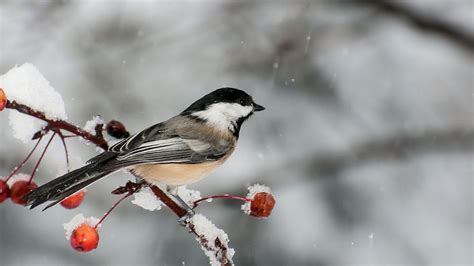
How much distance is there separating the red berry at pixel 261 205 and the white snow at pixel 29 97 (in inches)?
22.3

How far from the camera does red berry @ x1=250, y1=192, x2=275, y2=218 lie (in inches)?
73.4

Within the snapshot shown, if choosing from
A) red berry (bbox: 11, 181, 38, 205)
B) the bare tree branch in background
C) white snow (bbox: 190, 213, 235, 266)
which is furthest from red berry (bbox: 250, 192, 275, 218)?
the bare tree branch in background

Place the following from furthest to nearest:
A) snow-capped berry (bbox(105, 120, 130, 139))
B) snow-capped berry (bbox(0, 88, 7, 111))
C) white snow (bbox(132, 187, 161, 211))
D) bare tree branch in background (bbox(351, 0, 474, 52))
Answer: bare tree branch in background (bbox(351, 0, 474, 52)) < snow-capped berry (bbox(105, 120, 130, 139)) < white snow (bbox(132, 187, 161, 211)) < snow-capped berry (bbox(0, 88, 7, 111))

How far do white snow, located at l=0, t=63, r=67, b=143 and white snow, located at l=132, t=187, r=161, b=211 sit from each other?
36 centimetres

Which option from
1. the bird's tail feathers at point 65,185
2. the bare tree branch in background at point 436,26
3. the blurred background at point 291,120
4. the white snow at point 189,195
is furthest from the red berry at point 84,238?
the bare tree branch in background at point 436,26

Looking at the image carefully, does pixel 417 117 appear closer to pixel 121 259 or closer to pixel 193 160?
pixel 121 259

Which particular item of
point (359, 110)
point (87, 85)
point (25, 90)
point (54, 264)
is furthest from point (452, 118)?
point (25, 90)

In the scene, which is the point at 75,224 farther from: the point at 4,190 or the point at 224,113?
the point at 224,113

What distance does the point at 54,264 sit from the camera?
16.6 ft

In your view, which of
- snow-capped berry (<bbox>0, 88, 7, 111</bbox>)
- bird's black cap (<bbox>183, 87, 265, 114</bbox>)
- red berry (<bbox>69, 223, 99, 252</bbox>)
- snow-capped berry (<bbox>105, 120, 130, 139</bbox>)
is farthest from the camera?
bird's black cap (<bbox>183, 87, 265, 114</bbox>)

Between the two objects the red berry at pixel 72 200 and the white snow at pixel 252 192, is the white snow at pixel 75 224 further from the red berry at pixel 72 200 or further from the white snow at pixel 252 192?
the white snow at pixel 252 192

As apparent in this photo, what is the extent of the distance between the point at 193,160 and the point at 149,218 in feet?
9.49

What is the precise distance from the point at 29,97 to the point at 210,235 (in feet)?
2.02

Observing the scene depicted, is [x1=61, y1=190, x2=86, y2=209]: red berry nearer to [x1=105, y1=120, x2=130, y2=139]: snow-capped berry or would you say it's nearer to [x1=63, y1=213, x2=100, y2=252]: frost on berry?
[x1=63, y1=213, x2=100, y2=252]: frost on berry
